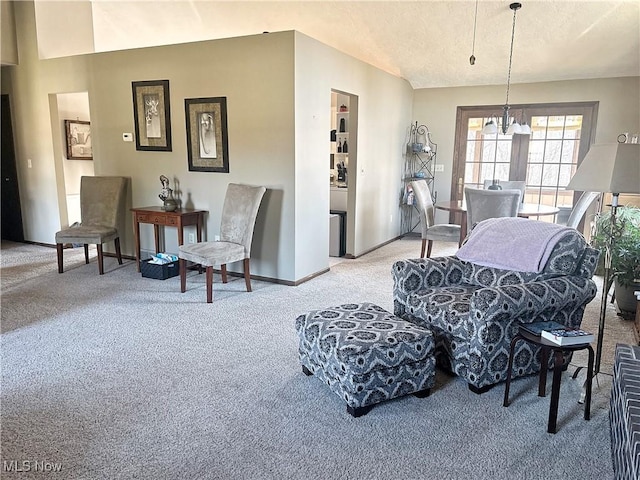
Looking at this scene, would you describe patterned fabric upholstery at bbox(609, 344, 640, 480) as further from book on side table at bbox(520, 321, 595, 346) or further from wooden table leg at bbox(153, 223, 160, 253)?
wooden table leg at bbox(153, 223, 160, 253)

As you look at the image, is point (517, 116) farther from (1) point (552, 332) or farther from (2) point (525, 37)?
(1) point (552, 332)

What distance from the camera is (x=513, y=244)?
9.26 feet

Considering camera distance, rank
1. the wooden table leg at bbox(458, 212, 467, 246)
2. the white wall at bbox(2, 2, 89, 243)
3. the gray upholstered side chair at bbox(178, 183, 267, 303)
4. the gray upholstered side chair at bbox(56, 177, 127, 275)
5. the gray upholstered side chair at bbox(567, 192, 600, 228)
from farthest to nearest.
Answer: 1. the white wall at bbox(2, 2, 89, 243)
2. the gray upholstered side chair at bbox(56, 177, 127, 275)
3. the wooden table leg at bbox(458, 212, 467, 246)
4. the gray upholstered side chair at bbox(567, 192, 600, 228)
5. the gray upholstered side chair at bbox(178, 183, 267, 303)

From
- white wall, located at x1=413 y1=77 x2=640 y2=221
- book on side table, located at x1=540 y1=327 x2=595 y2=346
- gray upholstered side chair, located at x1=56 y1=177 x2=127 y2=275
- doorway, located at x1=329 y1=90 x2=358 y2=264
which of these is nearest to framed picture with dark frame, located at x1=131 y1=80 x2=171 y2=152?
gray upholstered side chair, located at x1=56 y1=177 x2=127 y2=275

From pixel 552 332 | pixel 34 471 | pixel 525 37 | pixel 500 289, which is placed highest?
pixel 525 37

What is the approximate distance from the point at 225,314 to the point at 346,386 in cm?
170

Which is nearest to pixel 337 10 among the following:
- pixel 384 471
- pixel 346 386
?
pixel 346 386

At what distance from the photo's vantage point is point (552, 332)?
2156 mm

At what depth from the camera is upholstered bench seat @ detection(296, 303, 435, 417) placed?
2.18m

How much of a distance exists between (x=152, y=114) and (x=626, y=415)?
4.73 meters

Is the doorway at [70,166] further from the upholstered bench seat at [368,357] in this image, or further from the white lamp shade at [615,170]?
the white lamp shade at [615,170]

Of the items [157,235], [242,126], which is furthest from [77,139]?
[242,126]

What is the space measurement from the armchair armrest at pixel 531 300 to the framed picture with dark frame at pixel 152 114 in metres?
3.73

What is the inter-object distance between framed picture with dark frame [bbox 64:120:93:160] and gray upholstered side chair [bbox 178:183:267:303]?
3.42 m
